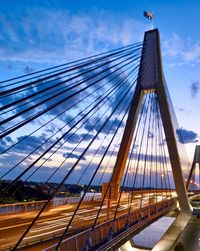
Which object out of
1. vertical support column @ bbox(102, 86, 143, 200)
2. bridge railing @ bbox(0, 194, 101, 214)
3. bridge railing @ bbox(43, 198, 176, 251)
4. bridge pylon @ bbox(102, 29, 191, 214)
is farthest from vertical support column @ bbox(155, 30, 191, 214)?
bridge railing @ bbox(0, 194, 101, 214)

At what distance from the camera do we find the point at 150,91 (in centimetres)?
2256

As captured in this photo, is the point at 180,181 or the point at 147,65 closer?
the point at 147,65

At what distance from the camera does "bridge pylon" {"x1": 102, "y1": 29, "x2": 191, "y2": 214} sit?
21906mm

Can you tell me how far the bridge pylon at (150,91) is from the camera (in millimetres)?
21906

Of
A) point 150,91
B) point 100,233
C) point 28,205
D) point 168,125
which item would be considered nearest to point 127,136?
point 168,125

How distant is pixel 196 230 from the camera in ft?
148

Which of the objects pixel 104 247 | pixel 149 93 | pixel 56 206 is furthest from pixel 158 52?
pixel 104 247

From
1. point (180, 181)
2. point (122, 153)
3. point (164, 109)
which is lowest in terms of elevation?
point (180, 181)

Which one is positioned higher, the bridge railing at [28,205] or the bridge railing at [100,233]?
the bridge railing at [28,205]

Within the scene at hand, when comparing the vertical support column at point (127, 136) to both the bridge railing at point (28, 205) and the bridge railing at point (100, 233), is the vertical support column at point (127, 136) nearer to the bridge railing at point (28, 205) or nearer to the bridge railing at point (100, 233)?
the bridge railing at point (28, 205)

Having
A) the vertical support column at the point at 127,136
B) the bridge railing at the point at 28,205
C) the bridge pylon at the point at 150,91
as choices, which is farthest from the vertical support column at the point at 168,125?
the bridge railing at the point at 28,205

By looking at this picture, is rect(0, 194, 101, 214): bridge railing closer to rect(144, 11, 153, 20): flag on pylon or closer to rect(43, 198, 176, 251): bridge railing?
rect(43, 198, 176, 251): bridge railing

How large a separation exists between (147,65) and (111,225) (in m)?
13.9

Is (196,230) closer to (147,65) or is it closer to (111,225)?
(147,65)
